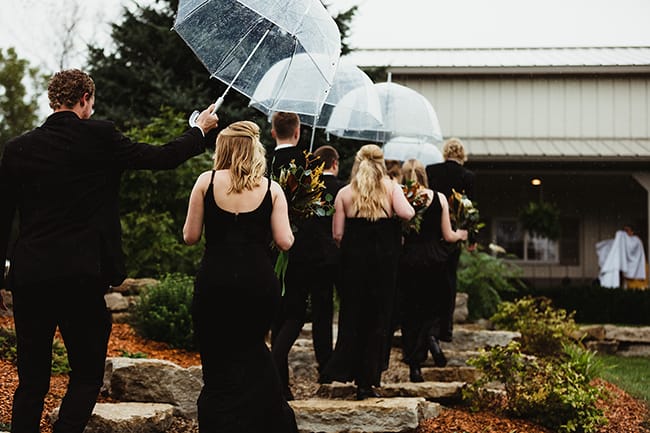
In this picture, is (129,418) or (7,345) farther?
(7,345)

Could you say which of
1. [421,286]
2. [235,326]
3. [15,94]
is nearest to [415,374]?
[421,286]

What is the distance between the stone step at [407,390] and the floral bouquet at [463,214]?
6.07 feet

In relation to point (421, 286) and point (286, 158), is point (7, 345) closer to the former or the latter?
point (286, 158)

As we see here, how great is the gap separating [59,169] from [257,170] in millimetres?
1089

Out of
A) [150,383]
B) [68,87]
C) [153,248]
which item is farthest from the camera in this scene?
[153,248]

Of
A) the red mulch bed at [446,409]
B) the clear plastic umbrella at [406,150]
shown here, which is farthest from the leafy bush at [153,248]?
the clear plastic umbrella at [406,150]

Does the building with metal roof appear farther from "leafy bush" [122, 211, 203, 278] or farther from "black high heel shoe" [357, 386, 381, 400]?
"black high heel shoe" [357, 386, 381, 400]

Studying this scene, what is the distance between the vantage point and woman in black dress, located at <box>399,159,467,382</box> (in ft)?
25.7

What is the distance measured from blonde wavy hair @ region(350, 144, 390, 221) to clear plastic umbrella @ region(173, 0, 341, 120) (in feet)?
2.27

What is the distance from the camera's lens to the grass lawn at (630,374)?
30.4 feet

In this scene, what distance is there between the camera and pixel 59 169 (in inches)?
166

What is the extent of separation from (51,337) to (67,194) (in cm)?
76

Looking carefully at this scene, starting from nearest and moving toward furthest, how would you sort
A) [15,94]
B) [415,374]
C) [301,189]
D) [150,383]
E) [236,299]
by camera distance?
1. [236,299]
2. [301,189]
3. [150,383]
4. [415,374]
5. [15,94]

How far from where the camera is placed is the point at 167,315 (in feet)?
28.3
